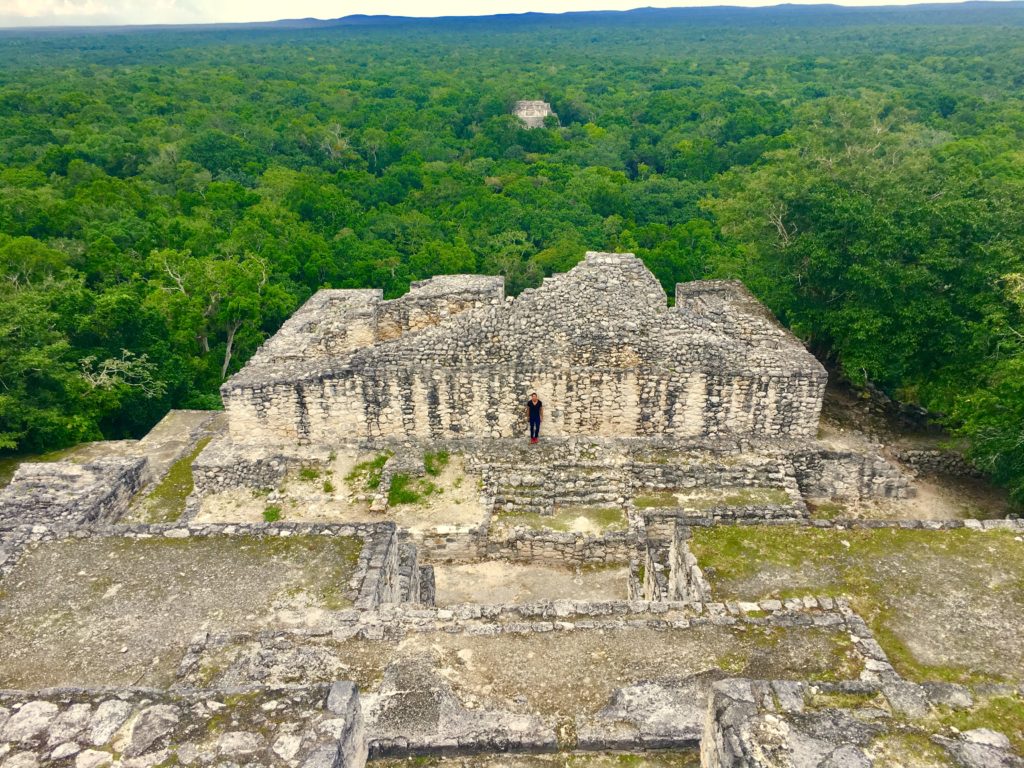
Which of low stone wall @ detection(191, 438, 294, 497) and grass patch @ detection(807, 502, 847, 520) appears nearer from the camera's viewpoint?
grass patch @ detection(807, 502, 847, 520)

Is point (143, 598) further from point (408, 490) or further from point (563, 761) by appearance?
point (563, 761)

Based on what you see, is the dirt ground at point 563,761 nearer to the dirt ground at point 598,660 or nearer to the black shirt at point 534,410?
the dirt ground at point 598,660

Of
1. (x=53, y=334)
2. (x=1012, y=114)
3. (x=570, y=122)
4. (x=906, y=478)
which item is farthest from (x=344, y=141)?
(x=906, y=478)

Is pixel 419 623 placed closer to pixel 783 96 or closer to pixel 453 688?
pixel 453 688

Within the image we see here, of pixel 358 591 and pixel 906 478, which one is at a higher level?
pixel 358 591

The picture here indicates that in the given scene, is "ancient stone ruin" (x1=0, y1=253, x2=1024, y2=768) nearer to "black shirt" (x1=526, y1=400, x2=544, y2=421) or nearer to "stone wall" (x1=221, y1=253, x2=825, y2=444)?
"stone wall" (x1=221, y1=253, x2=825, y2=444)

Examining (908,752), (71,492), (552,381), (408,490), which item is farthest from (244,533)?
(908,752)

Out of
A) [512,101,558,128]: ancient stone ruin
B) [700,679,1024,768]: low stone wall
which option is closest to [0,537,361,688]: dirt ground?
[700,679,1024,768]: low stone wall
